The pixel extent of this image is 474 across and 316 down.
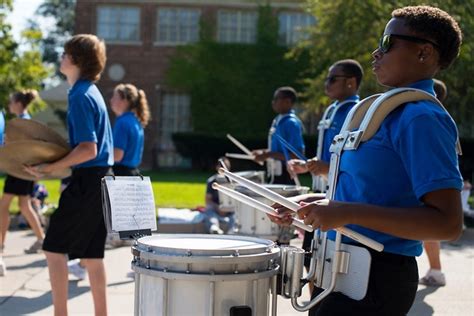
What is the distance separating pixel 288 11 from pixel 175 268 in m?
28.4

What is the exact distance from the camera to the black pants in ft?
8.35

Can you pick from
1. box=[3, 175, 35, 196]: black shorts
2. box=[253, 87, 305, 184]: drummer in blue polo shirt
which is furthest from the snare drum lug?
box=[3, 175, 35, 196]: black shorts

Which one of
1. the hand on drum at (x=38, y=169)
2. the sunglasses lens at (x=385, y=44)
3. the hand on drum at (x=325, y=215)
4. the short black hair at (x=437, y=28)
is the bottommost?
the hand on drum at (x=38, y=169)

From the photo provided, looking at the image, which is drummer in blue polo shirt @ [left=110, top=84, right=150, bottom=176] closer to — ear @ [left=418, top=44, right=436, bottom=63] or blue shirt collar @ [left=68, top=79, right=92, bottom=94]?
blue shirt collar @ [left=68, top=79, right=92, bottom=94]

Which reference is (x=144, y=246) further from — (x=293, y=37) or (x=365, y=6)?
(x=293, y=37)

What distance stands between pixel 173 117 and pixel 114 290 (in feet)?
77.1

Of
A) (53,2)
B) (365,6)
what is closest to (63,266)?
(365,6)

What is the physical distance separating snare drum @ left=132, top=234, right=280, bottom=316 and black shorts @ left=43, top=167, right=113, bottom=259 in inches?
82.5

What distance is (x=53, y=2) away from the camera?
71.4 metres

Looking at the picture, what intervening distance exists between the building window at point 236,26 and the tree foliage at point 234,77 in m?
0.41

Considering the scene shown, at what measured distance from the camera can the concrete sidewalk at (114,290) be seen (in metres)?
6.12

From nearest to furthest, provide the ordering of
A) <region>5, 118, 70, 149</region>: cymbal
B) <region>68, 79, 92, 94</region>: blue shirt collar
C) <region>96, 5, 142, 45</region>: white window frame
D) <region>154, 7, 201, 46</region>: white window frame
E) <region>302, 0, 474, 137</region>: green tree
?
<region>5, 118, 70, 149</region>: cymbal → <region>68, 79, 92, 94</region>: blue shirt collar → <region>302, 0, 474, 137</region>: green tree → <region>96, 5, 142, 45</region>: white window frame → <region>154, 7, 201, 46</region>: white window frame

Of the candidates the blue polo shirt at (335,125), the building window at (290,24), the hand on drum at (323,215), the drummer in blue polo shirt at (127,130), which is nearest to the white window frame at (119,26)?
the building window at (290,24)

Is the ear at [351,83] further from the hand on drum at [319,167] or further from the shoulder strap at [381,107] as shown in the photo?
the shoulder strap at [381,107]
